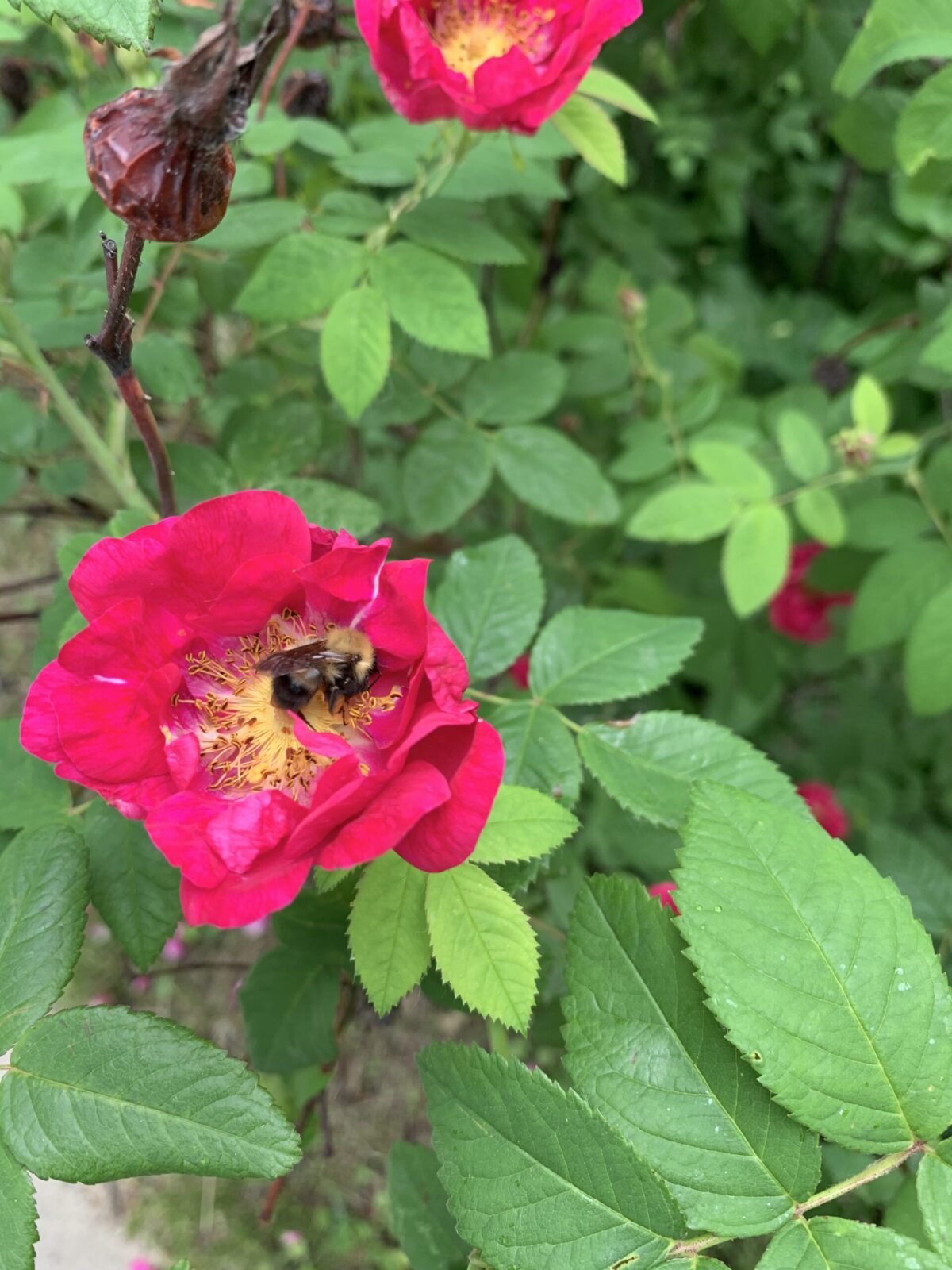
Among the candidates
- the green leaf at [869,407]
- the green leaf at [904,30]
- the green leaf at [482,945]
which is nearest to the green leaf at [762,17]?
the green leaf at [904,30]

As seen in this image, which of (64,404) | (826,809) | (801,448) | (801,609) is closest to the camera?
(64,404)

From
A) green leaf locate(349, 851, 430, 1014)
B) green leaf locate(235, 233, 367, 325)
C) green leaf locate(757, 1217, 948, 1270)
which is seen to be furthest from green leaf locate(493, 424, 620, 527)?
green leaf locate(757, 1217, 948, 1270)

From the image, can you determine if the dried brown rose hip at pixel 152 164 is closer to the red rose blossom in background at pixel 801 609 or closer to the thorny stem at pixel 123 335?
the thorny stem at pixel 123 335

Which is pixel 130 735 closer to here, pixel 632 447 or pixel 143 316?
pixel 143 316

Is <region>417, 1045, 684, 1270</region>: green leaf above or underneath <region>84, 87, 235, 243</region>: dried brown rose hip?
underneath

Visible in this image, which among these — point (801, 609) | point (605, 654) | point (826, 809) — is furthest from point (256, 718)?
point (801, 609)

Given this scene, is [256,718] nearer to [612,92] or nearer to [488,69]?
[488,69]

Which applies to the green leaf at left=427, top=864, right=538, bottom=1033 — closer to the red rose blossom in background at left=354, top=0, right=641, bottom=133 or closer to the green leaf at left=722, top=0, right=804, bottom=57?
the red rose blossom in background at left=354, top=0, right=641, bottom=133
